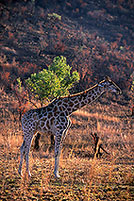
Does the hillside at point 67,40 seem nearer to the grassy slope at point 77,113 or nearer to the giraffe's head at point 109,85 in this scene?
the grassy slope at point 77,113

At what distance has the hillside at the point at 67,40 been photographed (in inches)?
1307

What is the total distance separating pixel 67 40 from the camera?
4041 cm

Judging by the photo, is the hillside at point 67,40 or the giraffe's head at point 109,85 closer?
the giraffe's head at point 109,85

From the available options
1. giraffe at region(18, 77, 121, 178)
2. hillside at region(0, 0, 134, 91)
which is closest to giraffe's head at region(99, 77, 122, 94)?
giraffe at region(18, 77, 121, 178)

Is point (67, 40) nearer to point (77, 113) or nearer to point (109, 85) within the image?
point (77, 113)

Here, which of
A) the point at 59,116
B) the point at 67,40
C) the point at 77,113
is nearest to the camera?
the point at 59,116

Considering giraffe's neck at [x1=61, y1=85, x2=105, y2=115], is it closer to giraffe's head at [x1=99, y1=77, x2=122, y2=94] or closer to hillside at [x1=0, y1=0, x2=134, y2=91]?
giraffe's head at [x1=99, y1=77, x2=122, y2=94]

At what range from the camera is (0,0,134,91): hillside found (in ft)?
109

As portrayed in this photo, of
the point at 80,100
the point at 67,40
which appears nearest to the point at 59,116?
the point at 80,100

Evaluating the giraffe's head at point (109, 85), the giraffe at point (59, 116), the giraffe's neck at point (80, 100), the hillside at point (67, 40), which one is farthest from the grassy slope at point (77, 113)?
the giraffe's head at point (109, 85)

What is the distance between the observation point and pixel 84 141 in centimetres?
1388

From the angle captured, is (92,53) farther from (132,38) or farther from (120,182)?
(120,182)

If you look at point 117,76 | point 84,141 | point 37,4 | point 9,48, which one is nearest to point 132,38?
point 117,76

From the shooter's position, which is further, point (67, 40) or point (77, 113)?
point (67, 40)
